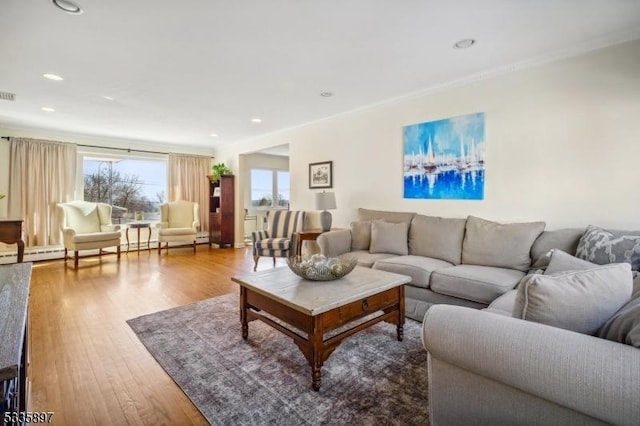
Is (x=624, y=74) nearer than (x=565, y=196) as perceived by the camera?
Yes

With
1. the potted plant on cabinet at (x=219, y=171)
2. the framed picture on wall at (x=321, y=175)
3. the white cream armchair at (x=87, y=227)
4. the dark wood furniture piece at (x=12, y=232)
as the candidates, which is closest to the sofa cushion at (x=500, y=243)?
the framed picture on wall at (x=321, y=175)

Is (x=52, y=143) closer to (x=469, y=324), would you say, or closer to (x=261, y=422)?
(x=261, y=422)

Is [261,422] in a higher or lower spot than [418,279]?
lower

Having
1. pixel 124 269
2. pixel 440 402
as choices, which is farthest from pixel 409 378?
pixel 124 269

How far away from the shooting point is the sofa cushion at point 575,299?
1.03 meters

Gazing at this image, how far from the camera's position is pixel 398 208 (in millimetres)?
3850

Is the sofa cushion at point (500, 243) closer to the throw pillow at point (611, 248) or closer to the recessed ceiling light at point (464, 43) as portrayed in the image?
the throw pillow at point (611, 248)

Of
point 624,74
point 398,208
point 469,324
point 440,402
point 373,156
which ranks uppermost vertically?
point 624,74

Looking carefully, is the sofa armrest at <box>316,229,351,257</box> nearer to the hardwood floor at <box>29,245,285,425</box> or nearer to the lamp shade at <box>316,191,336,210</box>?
the lamp shade at <box>316,191,336,210</box>

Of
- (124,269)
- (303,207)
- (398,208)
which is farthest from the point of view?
(303,207)

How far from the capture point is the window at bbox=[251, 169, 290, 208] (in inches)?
310

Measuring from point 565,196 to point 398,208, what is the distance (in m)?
1.65

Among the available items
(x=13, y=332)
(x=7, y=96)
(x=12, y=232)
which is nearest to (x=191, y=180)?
(x=7, y=96)

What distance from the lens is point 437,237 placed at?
3.06m
